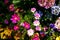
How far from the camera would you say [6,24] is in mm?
3797

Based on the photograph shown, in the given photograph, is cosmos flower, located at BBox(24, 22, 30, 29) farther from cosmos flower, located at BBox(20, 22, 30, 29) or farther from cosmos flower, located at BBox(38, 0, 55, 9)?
cosmos flower, located at BBox(38, 0, 55, 9)

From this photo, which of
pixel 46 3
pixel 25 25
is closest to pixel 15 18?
pixel 25 25

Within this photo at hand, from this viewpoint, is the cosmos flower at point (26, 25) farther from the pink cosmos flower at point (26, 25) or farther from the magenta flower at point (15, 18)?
the magenta flower at point (15, 18)

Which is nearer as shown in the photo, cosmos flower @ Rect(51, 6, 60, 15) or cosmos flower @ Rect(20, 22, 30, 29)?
cosmos flower @ Rect(20, 22, 30, 29)

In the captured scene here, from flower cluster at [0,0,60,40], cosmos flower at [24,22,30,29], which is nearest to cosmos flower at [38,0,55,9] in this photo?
flower cluster at [0,0,60,40]

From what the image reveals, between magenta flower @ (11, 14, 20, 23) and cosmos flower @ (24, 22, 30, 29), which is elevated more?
magenta flower @ (11, 14, 20, 23)

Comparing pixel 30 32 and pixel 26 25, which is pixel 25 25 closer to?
pixel 26 25

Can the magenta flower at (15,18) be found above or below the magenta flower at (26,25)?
above

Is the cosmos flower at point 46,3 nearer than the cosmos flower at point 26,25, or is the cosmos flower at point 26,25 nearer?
the cosmos flower at point 26,25

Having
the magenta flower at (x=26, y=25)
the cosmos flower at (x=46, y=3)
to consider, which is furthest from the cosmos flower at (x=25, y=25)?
the cosmos flower at (x=46, y=3)

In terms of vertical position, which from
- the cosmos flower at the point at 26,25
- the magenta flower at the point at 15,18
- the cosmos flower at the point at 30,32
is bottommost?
the cosmos flower at the point at 30,32

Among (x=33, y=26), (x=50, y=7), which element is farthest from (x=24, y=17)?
(x=50, y=7)

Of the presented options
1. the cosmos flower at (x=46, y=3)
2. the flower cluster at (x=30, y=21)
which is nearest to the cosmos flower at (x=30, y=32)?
the flower cluster at (x=30, y=21)

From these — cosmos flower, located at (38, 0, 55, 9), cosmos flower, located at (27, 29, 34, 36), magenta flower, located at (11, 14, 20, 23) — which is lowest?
cosmos flower, located at (27, 29, 34, 36)
